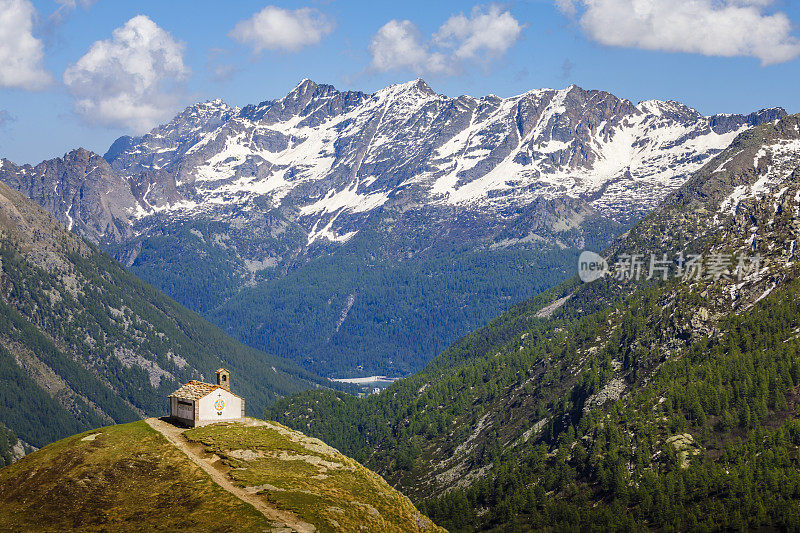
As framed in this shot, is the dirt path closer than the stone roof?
Yes

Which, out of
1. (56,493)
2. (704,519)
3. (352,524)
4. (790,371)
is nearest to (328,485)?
(352,524)

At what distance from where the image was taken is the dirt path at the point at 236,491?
86750 millimetres

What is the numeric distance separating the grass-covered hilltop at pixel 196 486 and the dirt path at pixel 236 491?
155 millimetres

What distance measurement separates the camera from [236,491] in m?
94.6

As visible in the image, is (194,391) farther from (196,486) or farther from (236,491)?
(236,491)

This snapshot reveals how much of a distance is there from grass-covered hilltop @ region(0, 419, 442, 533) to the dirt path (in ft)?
0.51

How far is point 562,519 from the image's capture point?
191 meters

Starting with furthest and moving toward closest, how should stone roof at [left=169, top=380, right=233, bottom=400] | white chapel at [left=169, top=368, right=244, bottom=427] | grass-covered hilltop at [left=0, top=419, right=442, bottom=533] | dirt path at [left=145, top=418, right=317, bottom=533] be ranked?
stone roof at [left=169, top=380, right=233, bottom=400] → white chapel at [left=169, top=368, right=244, bottom=427] → grass-covered hilltop at [left=0, top=419, right=442, bottom=533] → dirt path at [left=145, top=418, right=317, bottom=533]

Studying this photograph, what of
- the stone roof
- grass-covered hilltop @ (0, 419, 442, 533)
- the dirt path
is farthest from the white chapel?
the dirt path

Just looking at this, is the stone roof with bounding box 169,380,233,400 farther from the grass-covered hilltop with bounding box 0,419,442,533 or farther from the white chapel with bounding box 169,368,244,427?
the grass-covered hilltop with bounding box 0,419,442,533

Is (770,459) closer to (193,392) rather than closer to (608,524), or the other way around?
(608,524)

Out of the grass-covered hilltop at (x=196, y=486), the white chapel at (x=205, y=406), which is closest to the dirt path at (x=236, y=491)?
the grass-covered hilltop at (x=196, y=486)

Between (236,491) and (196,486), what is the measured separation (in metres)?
4.53

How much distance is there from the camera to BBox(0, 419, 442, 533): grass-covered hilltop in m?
88.0
